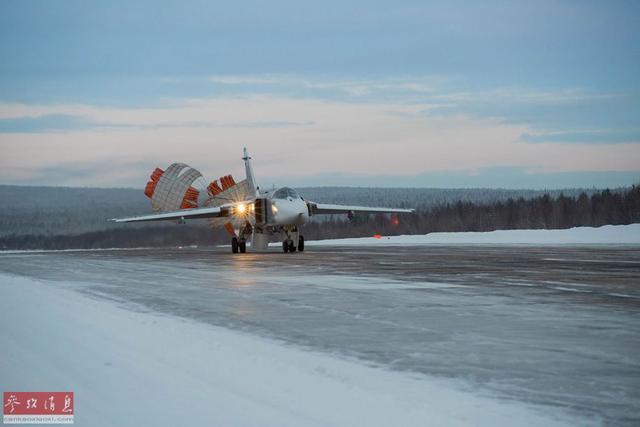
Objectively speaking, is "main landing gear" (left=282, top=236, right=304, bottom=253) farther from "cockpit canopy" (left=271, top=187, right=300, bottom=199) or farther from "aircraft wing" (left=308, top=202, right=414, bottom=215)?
"cockpit canopy" (left=271, top=187, right=300, bottom=199)

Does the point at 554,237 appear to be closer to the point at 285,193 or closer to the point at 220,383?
the point at 285,193

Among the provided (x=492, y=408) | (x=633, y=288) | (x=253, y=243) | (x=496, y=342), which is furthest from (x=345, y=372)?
(x=253, y=243)

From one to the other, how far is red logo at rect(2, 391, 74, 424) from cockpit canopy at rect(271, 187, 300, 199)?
32446 millimetres

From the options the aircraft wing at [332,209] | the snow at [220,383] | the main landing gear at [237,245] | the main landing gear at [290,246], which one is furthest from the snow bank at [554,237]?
the snow at [220,383]

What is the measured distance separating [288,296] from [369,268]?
30.4 ft

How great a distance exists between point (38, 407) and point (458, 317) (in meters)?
6.90

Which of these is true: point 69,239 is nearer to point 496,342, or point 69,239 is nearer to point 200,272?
point 200,272

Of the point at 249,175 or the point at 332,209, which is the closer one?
Result: the point at 332,209

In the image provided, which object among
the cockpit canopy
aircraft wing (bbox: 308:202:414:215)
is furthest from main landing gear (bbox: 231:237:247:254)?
the cockpit canopy

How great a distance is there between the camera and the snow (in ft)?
18.6

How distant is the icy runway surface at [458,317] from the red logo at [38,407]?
9.97 ft

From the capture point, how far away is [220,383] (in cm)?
686

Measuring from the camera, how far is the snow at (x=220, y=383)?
18.6 ft

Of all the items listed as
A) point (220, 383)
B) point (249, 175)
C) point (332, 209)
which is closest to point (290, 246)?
point (332, 209)
